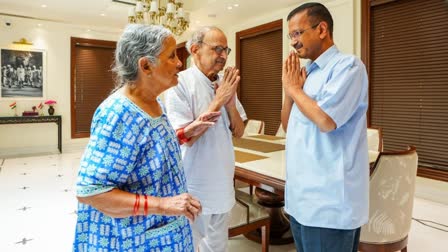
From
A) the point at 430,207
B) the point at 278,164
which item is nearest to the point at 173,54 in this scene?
the point at 278,164

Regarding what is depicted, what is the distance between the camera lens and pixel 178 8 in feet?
13.7

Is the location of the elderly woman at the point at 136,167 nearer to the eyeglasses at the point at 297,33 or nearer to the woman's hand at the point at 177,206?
the woman's hand at the point at 177,206

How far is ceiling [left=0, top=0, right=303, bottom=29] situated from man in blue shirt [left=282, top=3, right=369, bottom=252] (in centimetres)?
420

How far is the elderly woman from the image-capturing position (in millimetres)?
819

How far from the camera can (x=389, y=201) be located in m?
1.62

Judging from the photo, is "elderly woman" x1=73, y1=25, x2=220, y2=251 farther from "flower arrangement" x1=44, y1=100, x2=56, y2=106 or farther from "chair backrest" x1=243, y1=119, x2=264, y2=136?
"flower arrangement" x1=44, y1=100, x2=56, y2=106

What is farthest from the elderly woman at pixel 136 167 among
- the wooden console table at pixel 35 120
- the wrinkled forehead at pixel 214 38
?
the wooden console table at pixel 35 120

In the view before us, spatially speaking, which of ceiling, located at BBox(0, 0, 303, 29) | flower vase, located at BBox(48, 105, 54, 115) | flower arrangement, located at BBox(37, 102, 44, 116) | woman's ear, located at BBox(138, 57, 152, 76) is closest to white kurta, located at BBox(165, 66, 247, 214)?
woman's ear, located at BBox(138, 57, 152, 76)

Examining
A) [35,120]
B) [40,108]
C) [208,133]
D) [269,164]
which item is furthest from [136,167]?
[40,108]

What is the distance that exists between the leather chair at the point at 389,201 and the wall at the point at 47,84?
7139mm

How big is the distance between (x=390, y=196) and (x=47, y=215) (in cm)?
324

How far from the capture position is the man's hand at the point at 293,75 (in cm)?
118

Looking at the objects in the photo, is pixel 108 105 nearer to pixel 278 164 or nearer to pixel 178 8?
pixel 278 164

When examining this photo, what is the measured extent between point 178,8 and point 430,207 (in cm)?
398
